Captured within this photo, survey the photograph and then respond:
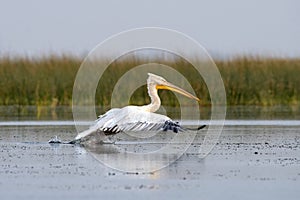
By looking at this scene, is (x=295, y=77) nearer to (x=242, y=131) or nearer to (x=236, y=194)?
(x=242, y=131)

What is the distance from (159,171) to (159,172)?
0.10 metres

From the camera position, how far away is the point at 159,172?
10875 mm

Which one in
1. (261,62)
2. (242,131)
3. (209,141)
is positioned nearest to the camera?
(209,141)

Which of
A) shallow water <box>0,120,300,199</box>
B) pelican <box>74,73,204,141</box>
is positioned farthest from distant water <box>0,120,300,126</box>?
pelican <box>74,73,204,141</box>

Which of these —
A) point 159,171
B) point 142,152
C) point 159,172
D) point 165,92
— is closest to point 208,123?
point 142,152

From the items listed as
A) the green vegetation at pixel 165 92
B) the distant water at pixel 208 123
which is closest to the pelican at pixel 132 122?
the distant water at pixel 208 123

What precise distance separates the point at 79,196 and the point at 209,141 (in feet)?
18.9

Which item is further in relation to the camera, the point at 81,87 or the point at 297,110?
the point at 81,87

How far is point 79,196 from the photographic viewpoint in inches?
359

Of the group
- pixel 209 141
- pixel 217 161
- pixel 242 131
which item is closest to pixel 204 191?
pixel 217 161

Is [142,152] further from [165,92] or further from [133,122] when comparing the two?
[165,92]

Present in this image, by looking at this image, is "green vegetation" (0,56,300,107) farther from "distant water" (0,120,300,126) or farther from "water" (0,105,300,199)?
"water" (0,105,300,199)

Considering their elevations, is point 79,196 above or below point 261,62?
below

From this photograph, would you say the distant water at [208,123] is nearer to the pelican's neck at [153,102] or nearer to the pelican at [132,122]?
the pelican's neck at [153,102]
